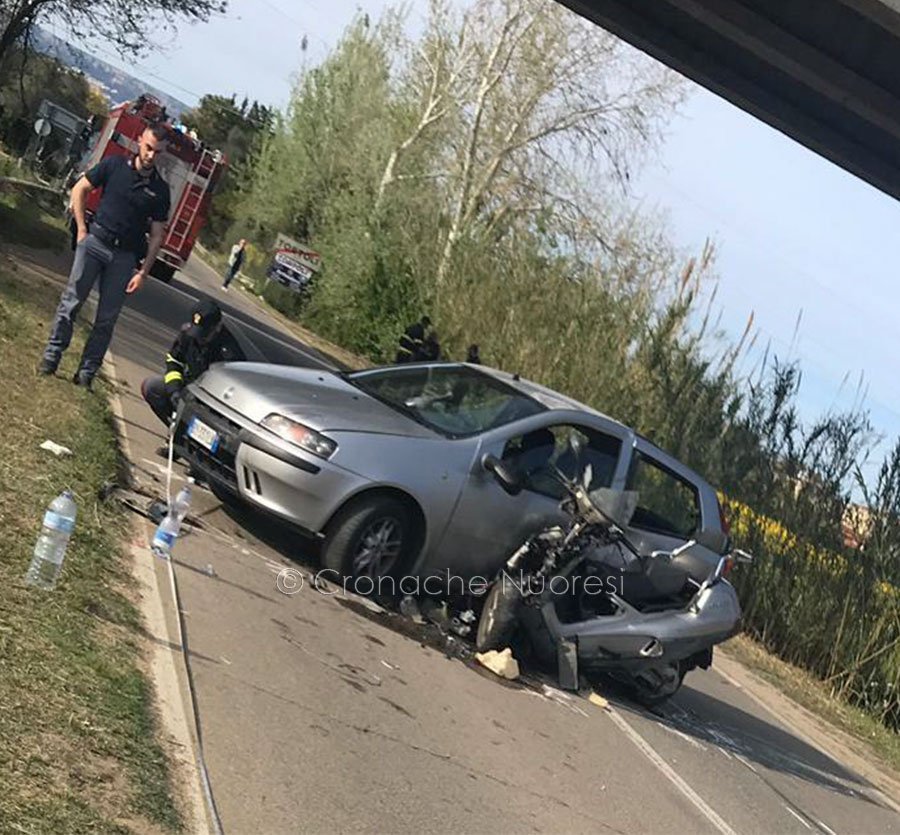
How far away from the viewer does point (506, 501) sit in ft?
30.6

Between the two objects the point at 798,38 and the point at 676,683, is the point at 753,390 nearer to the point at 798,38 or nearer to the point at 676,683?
the point at 798,38

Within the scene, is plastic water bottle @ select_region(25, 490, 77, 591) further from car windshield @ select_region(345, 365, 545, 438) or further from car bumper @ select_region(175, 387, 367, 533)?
car windshield @ select_region(345, 365, 545, 438)

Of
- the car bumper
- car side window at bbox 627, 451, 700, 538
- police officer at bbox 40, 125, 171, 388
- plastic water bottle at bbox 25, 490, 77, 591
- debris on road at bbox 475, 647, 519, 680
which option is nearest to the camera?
plastic water bottle at bbox 25, 490, 77, 591

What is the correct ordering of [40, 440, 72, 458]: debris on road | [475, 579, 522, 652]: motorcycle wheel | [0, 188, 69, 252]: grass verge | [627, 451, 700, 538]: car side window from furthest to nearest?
1. [0, 188, 69, 252]: grass verge
2. [627, 451, 700, 538]: car side window
3. [475, 579, 522, 652]: motorcycle wheel
4. [40, 440, 72, 458]: debris on road

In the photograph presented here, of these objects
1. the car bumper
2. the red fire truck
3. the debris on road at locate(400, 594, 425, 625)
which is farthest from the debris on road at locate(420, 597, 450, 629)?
the red fire truck

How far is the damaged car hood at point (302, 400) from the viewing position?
8953 millimetres

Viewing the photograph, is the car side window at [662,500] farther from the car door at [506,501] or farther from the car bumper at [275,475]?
the car bumper at [275,475]

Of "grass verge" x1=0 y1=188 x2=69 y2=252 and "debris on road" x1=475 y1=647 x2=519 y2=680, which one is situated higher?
"grass verge" x1=0 y1=188 x2=69 y2=252

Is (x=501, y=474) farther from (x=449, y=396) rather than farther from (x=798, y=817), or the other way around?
(x=798, y=817)

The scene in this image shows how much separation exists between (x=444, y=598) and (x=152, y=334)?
10.2 metres

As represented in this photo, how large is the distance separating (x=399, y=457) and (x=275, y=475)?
2.60ft

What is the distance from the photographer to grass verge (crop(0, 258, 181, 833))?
4.36 metres

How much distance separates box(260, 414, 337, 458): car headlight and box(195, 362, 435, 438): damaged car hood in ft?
0.14

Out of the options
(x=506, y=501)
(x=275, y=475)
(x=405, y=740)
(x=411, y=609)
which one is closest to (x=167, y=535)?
(x=275, y=475)
